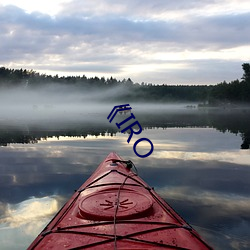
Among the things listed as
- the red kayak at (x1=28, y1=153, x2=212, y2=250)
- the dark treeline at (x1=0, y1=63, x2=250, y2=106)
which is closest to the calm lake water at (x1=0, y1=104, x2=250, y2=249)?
the red kayak at (x1=28, y1=153, x2=212, y2=250)

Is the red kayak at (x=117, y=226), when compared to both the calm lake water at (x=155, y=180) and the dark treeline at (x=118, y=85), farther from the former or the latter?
the dark treeline at (x=118, y=85)

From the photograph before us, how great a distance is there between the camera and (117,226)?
4809mm

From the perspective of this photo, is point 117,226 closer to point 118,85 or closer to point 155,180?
point 155,180

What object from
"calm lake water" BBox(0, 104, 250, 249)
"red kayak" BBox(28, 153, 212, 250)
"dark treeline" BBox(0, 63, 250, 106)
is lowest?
"calm lake water" BBox(0, 104, 250, 249)

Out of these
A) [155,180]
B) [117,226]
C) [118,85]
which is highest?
[118,85]

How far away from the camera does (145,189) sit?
712 centimetres

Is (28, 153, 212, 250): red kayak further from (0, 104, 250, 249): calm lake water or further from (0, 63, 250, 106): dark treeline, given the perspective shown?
(0, 63, 250, 106): dark treeline

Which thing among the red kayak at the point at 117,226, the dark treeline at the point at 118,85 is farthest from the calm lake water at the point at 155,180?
the dark treeline at the point at 118,85

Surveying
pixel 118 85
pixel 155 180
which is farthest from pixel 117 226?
pixel 118 85

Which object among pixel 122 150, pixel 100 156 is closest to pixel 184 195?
pixel 100 156

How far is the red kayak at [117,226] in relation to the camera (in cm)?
434

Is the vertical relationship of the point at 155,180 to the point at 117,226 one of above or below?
below

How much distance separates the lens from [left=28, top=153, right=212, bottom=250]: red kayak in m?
4.34

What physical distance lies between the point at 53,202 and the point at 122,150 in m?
9.09
